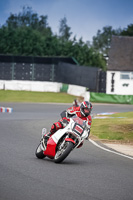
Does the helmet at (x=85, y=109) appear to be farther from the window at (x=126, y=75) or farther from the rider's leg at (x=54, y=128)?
the window at (x=126, y=75)

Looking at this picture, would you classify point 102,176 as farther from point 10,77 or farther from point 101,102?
point 10,77

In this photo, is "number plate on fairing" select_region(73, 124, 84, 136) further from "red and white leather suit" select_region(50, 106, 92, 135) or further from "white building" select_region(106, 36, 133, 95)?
"white building" select_region(106, 36, 133, 95)

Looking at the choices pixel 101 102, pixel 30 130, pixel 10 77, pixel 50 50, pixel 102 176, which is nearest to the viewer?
pixel 102 176

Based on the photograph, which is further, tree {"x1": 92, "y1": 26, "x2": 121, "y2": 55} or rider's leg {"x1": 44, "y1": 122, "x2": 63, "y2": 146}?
tree {"x1": 92, "y1": 26, "x2": 121, "y2": 55}

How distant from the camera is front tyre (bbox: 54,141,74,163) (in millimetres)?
10055

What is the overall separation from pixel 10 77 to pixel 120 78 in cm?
1230

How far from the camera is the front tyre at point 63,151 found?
33.0 ft

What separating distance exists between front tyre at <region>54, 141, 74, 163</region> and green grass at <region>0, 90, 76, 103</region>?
31.5 metres

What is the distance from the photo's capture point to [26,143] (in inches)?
564

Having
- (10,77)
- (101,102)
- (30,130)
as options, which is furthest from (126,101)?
(30,130)

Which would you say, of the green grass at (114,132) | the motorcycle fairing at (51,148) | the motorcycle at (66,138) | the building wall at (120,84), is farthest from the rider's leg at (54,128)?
the building wall at (120,84)

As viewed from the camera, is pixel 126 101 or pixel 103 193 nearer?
pixel 103 193

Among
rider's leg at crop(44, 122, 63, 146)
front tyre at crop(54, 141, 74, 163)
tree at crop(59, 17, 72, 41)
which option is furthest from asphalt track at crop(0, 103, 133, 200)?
tree at crop(59, 17, 72, 41)

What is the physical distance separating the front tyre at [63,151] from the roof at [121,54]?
1714 inches
